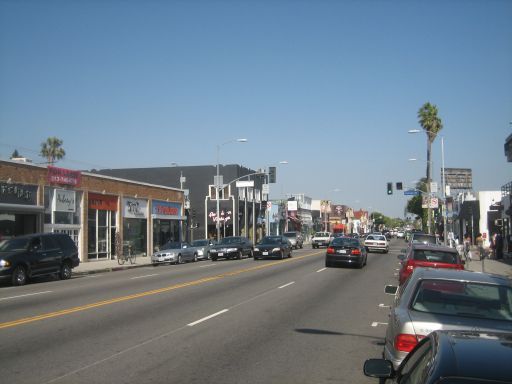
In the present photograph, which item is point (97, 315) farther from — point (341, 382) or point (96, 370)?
point (341, 382)

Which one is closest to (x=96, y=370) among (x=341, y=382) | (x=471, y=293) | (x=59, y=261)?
(x=341, y=382)

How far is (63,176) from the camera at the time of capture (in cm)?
3491

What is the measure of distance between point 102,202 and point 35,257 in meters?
17.3

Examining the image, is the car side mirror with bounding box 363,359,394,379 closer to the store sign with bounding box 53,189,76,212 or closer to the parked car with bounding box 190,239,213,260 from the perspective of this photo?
the store sign with bounding box 53,189,76,212

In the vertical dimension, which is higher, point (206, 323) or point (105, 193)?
point (105, 193)

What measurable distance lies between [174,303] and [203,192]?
54.7m

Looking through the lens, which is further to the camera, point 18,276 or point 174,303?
point 18,276

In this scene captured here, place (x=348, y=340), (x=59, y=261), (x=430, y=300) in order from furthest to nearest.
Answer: (x=59, y=261) → (x=348, y=340) → (x=430, y=300)

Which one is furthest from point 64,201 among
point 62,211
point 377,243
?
point 377,243

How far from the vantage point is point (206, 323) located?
11.5 metres

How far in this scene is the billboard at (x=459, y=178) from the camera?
7838 centimetres

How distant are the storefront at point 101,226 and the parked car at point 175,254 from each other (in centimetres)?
525

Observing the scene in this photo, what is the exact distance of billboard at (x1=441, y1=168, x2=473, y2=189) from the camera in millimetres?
78375

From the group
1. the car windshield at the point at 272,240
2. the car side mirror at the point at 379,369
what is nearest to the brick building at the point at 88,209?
the car windshield at the point at 272,240
